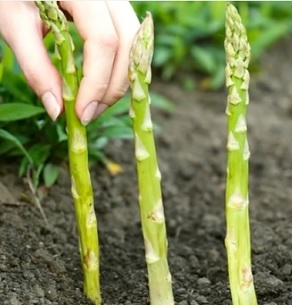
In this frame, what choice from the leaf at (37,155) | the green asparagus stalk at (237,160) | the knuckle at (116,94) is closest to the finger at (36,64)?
the knuckle at (116,94)

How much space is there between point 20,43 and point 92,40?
16 cm


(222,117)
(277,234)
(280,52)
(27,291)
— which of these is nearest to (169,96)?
(222,117)

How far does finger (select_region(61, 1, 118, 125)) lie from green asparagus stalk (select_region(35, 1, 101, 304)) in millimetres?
30

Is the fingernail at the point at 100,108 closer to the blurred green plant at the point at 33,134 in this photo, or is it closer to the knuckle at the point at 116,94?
the knuckle at the point at 116,94

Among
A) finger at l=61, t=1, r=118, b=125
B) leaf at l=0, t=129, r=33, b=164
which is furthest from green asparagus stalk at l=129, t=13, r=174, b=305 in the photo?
leaf at l=0, t=129, r=33, b=164

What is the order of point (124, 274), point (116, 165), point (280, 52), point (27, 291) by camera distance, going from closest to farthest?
point (27, 291)
point (124, 274)
point (116, 165)
point (280, 52)

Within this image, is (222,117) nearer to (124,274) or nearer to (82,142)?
(124,274)

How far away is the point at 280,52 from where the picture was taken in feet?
15.0

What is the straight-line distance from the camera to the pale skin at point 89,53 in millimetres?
1845

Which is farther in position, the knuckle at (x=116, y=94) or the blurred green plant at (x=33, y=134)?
the blurred green plant at (x=33, y=134)

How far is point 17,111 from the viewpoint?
2.43 m

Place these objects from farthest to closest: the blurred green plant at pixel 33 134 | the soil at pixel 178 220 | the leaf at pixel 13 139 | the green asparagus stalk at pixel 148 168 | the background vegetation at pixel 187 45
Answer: the background vegetation at pixel 187 45 → the blurred green plant at pixel 33 134 → the leaf at pixel 13 139 → the soil at pixel 178 220 → the green asparagus stalk at pixel 148 168

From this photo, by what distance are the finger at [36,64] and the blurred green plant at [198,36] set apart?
2.00m

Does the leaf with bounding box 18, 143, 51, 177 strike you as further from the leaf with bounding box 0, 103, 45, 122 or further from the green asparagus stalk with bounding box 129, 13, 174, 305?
the green asparagus stalk with bounding box 129, 13, 174, 305
